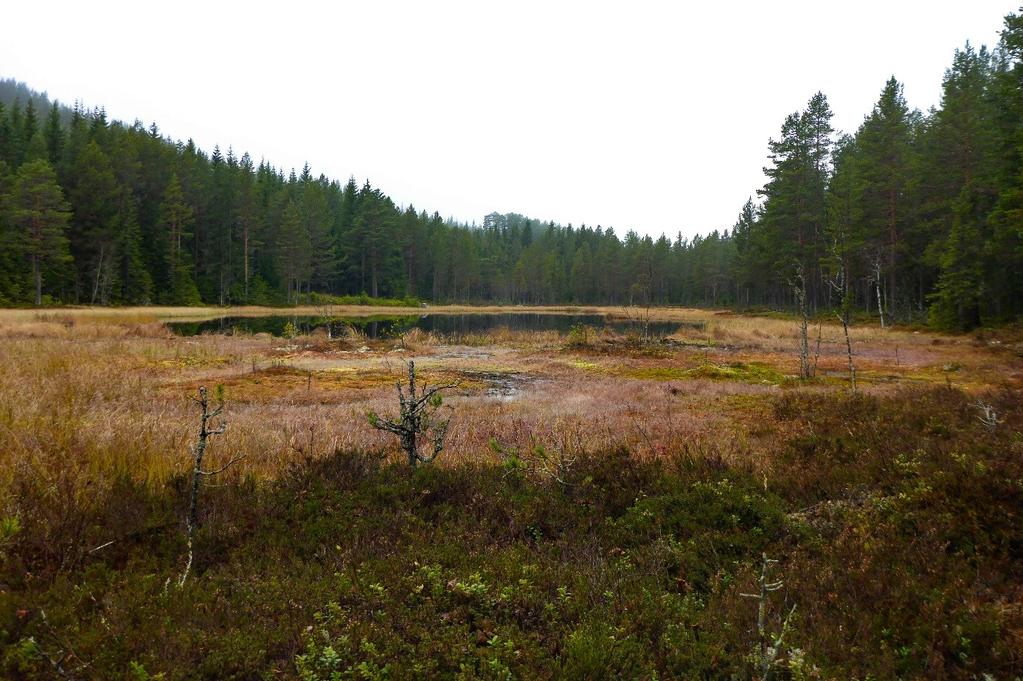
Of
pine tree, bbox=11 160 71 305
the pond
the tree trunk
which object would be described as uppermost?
pine tree, bbox=11 160 71 305

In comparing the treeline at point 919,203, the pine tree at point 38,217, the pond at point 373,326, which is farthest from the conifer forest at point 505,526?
the pine tree at point 38,217

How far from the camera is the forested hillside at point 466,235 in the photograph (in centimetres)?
3072

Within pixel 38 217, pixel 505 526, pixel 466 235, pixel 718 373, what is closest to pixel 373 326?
pixel 38 217

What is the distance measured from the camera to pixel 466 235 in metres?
108

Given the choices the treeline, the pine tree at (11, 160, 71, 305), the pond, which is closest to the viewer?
the treeline

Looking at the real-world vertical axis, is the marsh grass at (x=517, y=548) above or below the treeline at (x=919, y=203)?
below

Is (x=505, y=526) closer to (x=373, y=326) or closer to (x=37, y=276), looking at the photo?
(x=373, y=326)

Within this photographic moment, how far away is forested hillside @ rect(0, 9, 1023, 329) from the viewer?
1209 inches

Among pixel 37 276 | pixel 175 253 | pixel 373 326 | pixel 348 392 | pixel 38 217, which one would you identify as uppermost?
pixel 38 217

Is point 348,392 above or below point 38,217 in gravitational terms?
below

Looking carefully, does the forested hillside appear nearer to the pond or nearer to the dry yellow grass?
the dry yellow grass

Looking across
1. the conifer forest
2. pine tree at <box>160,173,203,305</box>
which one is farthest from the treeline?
pine tree at <box>160,173,203,305</box>

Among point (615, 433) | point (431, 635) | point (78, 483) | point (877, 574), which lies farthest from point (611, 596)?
point (615, 433)

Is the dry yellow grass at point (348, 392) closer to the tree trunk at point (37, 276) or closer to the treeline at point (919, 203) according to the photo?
the treeline at point (919, 203)
